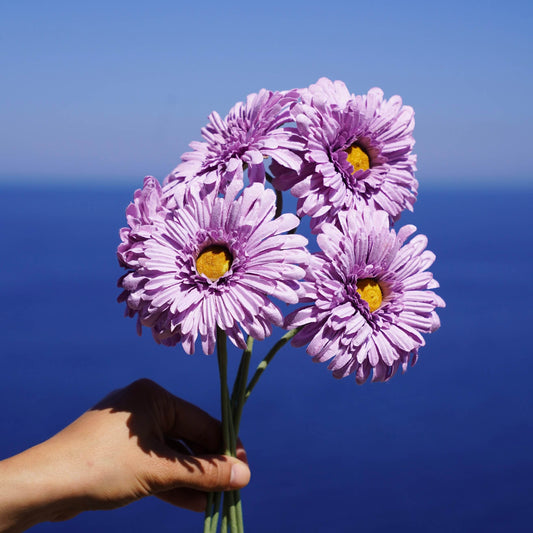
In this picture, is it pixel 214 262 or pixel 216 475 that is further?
pixel 216 475

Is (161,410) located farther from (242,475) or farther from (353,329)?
(353,329)

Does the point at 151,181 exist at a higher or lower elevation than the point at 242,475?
higher

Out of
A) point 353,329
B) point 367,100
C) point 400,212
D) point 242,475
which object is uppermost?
point 367,100

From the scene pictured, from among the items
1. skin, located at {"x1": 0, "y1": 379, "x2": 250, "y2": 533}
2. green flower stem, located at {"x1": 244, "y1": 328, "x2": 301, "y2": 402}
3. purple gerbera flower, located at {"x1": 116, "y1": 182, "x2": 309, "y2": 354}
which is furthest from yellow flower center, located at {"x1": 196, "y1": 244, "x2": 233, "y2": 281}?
skin, located at {"x1": 0, "y1": 379, "x2": 250, "y2": 533}

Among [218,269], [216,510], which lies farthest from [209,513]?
[218,269]

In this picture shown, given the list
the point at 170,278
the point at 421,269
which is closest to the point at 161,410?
the point at 170,278

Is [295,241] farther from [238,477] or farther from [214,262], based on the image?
[238,477]

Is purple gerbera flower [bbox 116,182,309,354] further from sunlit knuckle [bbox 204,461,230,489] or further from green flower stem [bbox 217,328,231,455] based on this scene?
sunlit knuckle [bbox 204,461,230,489]
